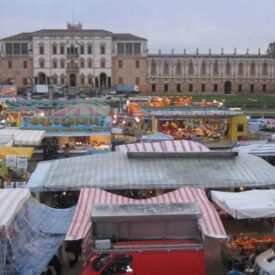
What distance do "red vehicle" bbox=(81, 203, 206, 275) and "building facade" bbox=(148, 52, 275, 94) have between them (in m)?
79.6

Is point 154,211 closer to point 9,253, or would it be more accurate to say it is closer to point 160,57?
point 9,253

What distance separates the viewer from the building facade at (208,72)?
3521 inches

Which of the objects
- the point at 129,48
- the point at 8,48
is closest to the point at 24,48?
the point at 8,48

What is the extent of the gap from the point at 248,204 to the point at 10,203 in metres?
4.81

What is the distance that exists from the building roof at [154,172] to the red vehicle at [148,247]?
11.8 feet

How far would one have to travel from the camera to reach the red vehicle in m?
9.42

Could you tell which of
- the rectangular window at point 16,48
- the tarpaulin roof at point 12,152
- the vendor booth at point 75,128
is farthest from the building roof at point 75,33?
the tarpaulin roof at point 12,152

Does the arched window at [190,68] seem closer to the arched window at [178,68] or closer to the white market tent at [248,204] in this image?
the arched window at [178,68]

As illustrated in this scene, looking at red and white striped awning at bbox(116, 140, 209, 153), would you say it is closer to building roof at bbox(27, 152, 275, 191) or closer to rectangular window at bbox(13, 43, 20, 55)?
building roof at bbox(27, 152, 275, 191)

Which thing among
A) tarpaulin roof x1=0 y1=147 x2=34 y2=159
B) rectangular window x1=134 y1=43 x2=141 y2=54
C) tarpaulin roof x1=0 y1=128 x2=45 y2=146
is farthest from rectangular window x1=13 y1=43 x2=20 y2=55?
tarpaulin roof x1=0 y1=147 x2=34 y2=159

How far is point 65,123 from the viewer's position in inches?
1017

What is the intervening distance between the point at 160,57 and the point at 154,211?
80.5 meters

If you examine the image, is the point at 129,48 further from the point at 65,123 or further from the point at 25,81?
the point at 65,123

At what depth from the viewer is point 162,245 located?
969 centimetres
